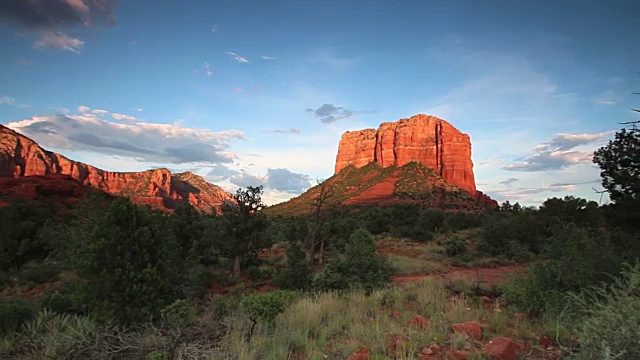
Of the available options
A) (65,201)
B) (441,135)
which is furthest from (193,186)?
(441,135)

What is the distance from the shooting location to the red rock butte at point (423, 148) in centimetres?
10475

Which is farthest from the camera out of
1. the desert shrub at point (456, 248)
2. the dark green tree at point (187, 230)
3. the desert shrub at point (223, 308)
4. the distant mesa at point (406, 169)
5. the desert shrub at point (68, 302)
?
the distant mesa at point (406, 169)

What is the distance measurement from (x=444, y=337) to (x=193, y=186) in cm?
12551

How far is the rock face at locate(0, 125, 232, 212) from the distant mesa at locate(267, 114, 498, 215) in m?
30.6

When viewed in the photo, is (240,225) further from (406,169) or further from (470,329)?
(406,169)

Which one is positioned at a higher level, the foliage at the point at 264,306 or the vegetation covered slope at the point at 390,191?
the vegetation covered slope at the point at 390,191

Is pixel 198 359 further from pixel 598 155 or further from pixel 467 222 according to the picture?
pixel 467 222

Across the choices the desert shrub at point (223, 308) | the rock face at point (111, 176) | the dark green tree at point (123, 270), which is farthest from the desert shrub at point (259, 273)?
the rock face at point (111, 176)

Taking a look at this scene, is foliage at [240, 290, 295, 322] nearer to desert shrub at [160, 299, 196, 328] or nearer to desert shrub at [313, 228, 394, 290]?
desert shrub at [160, 299, 196, 328]

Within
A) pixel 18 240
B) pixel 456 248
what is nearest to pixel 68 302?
pixel 18 240

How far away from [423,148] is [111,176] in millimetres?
96325

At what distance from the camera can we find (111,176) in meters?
102

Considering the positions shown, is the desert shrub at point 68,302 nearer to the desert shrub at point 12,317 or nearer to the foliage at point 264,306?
the desert shrub at point 12,317

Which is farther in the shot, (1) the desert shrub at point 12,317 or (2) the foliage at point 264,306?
(1) the desert shrub at point 12,317
